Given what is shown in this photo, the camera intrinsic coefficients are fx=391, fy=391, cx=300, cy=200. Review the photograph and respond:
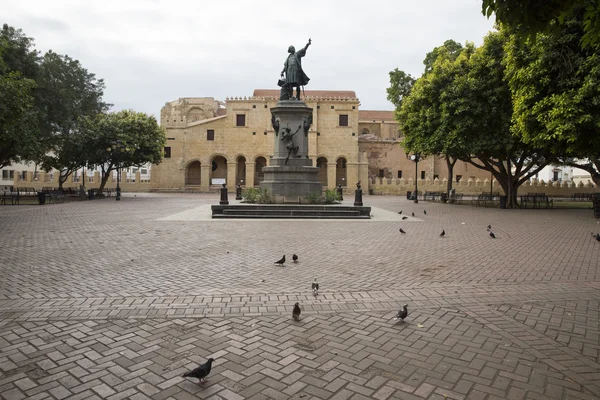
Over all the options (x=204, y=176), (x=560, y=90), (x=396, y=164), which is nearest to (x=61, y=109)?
(x=204, y=176)

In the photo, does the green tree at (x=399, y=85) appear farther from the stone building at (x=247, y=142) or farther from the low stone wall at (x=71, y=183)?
the low stone wall at (x=71, y=183)

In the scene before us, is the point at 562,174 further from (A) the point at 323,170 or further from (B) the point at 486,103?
(B) the point at 486,103

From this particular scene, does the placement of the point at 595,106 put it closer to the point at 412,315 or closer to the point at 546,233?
the point at 546,233

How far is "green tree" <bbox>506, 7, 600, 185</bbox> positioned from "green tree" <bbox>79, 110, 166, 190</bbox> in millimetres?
28313

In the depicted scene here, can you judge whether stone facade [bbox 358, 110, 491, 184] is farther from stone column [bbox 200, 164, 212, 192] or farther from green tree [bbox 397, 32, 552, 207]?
green tree [bbox 397, 32, 552, 207]

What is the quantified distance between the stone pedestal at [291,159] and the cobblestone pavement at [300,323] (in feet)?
33.1

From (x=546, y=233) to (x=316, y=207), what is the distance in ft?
28.8

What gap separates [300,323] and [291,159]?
15678mm

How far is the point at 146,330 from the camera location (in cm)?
431

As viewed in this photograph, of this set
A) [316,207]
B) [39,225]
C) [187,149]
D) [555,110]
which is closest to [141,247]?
[39,225]

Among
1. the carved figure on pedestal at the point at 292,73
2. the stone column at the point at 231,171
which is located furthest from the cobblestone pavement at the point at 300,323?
the stone column at the point at 231,171

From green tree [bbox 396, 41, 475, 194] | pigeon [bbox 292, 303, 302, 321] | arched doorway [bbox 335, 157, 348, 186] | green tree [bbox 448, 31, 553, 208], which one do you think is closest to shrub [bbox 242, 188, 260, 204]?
green tree [bbox 396, 41, 475, 194]

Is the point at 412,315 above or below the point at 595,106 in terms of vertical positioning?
below

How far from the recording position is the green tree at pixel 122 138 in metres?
33.0
